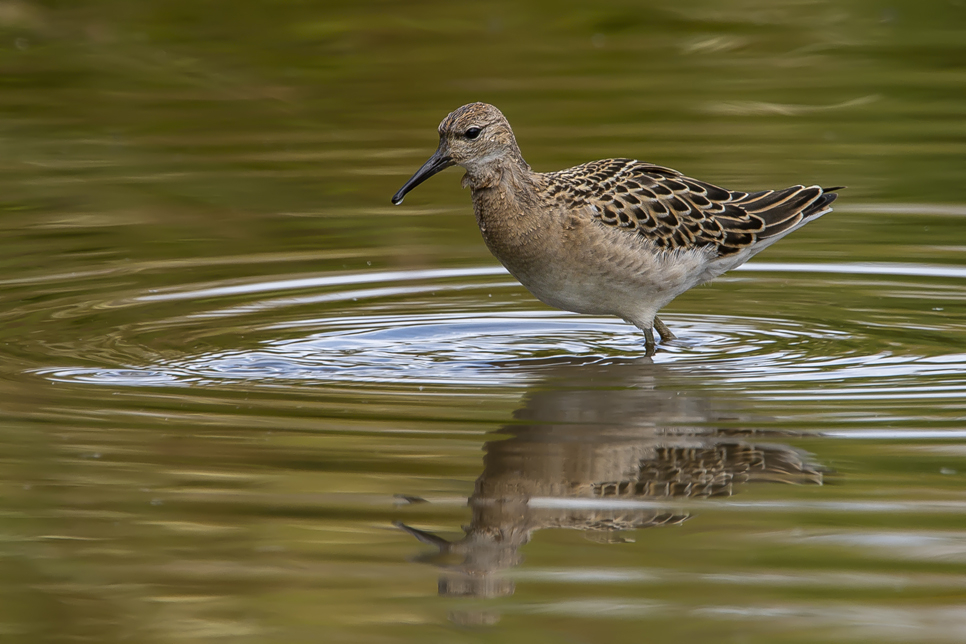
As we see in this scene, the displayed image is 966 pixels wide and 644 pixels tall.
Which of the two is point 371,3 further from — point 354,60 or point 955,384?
point 955,384

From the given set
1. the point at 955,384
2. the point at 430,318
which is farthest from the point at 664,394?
the point at 430,318

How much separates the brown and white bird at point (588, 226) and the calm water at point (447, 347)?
0.40 meters

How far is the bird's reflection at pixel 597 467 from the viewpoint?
5.70 metres

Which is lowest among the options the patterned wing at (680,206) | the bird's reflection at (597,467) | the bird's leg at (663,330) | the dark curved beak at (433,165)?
the bird's leg at (663,330)

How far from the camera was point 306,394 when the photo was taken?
26.0 ft

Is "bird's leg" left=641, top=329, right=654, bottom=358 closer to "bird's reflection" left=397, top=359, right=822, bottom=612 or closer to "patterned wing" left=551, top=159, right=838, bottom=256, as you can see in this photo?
"patterned wing" left=551, top=159, right=838, bottom=256

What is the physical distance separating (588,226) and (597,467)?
268 centimetres

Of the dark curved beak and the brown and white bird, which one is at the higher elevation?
the dark curved beak

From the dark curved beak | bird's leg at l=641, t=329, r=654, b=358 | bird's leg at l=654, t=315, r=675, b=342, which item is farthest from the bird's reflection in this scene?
the dark curved beak

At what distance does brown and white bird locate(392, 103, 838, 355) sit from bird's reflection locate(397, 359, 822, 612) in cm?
99

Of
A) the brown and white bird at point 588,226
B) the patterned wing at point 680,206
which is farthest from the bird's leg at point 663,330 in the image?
the patterned wing at point 680,206

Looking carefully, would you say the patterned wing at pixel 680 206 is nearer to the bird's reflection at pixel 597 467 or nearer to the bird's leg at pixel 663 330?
the bird's leg at pixel 663 330

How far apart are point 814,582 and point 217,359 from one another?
450 centimetres

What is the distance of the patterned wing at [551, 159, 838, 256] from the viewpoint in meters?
9.27
